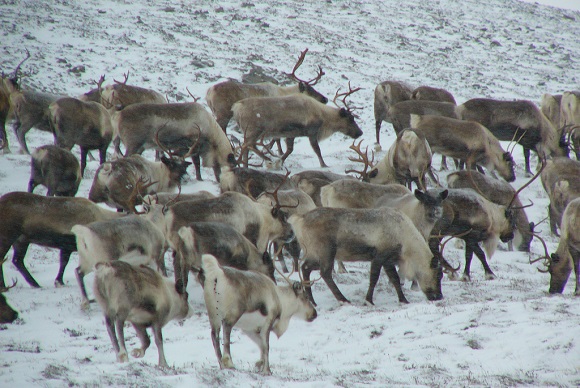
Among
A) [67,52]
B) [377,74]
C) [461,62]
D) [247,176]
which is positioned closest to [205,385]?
[247,176]

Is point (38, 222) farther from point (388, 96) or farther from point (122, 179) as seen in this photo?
point (388, 96)

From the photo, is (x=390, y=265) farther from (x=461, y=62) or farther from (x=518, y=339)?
(x=461, y=62)

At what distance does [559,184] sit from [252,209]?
6223 millimetres

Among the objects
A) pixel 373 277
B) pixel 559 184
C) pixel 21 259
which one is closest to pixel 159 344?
pixel 21 259

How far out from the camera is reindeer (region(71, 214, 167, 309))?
7664mm

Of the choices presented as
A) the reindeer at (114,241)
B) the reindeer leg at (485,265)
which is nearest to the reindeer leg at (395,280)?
the reindeer leg at (485,265)

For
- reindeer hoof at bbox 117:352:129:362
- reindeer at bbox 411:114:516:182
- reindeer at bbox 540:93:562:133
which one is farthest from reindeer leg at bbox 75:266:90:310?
reindeer at bbox 540:93:562:133

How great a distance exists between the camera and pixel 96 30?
3072cm

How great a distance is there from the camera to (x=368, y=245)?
28.0 feet

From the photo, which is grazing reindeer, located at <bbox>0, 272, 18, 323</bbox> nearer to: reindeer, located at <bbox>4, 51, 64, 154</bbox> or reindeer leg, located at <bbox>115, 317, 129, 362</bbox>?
reindeer leg, located at <bbox>115, 317, 129, 362</bbox>

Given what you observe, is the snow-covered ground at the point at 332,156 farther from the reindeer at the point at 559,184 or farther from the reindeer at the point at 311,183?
the reindeer at the point at 311,183

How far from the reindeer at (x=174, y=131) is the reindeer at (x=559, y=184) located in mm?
6205

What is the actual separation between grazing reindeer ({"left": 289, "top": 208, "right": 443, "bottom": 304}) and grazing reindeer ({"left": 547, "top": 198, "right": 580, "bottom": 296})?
171 cm

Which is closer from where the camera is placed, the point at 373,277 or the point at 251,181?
the point at 373,277
